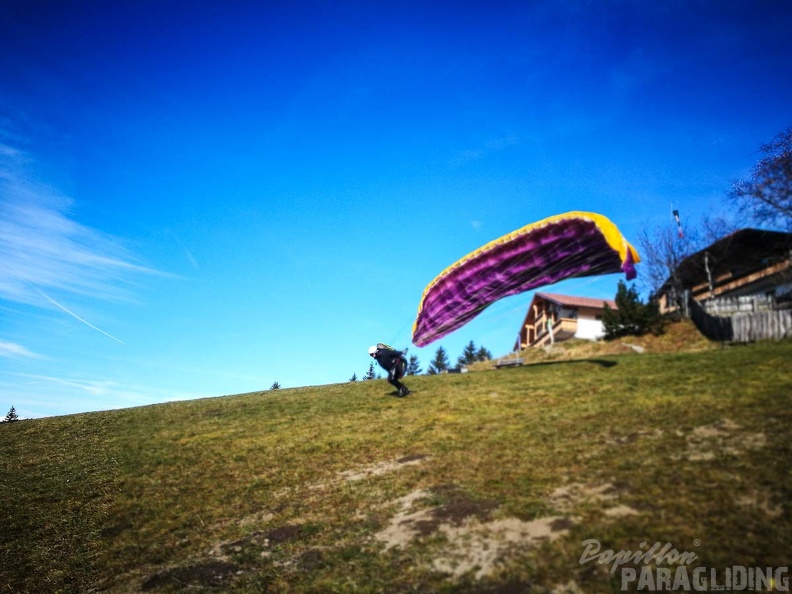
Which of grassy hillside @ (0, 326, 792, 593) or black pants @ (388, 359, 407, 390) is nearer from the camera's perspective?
grassy hillside @ (0, 326, 792, 593)

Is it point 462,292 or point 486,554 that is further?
point 462,292

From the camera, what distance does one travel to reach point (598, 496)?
7.43 m

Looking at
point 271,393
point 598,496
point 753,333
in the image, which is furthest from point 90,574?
point 753,333

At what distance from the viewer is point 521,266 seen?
1711 centimetres

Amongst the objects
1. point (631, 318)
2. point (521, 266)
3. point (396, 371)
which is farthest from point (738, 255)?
point (396, 371)

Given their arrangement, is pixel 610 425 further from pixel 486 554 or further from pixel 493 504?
pixel 486 554

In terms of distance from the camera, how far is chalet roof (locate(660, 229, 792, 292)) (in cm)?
3678

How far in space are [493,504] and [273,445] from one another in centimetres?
939

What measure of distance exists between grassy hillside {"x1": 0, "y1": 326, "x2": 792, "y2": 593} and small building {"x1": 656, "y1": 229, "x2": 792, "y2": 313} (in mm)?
24552

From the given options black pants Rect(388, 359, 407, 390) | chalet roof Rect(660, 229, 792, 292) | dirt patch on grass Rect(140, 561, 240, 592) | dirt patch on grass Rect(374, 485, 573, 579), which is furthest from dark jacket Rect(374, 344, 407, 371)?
chalet roof Rect(660, 229, 792, 292)

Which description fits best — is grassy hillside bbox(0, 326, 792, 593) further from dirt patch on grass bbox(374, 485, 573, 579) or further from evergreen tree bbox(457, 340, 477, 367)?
evergreen tree bbox(457, 340, 477, 367)

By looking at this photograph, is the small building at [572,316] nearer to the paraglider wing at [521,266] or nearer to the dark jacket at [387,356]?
the paraglider wing at [521,266]

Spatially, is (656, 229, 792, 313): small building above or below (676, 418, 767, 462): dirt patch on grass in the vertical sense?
above

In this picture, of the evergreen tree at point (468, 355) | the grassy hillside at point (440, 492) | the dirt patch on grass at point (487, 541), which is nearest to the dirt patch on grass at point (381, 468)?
the grassy hillside at point (440, 492)
